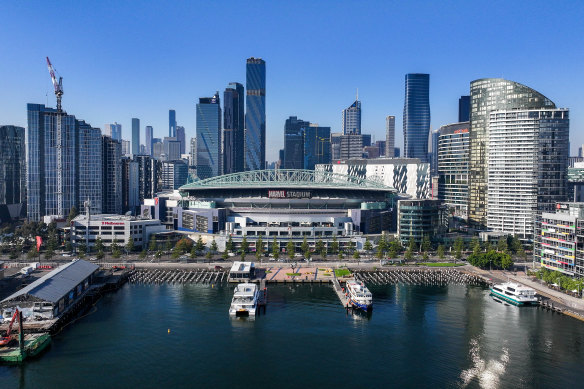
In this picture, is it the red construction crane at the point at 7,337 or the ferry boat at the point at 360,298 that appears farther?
the ferry boat at the point at 360,298

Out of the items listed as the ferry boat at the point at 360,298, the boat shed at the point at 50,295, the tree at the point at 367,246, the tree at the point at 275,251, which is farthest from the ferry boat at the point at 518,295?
the boat shed at the point at 50,295

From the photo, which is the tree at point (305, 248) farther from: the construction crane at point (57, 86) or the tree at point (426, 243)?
the construction crane at point (57, 86)

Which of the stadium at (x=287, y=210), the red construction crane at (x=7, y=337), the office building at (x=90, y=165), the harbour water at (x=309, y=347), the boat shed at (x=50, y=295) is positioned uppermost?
the office building at (x=90, y=165)

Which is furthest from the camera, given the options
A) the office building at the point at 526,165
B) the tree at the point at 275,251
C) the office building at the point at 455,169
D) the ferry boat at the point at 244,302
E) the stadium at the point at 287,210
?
the office building at the point at 455,169

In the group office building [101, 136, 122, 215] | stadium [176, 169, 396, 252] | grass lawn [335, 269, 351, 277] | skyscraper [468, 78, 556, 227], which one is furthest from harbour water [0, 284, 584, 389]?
office building [101, 136, 122, 215]

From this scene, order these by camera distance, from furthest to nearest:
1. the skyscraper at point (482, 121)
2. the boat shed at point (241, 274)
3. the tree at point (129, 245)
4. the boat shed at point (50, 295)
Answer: the skyscraper at point (482, 121) → the tree at point (129, 245) → the boat shed at point (241, 274) → the boat shed at point (50, 295)

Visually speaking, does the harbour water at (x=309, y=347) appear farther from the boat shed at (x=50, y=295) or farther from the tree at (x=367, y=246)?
the tree at (x=367, y=246)

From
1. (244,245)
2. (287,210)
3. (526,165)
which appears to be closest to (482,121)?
(526,165)

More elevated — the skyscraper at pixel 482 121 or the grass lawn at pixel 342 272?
the skyscraper at pixel 482 121
